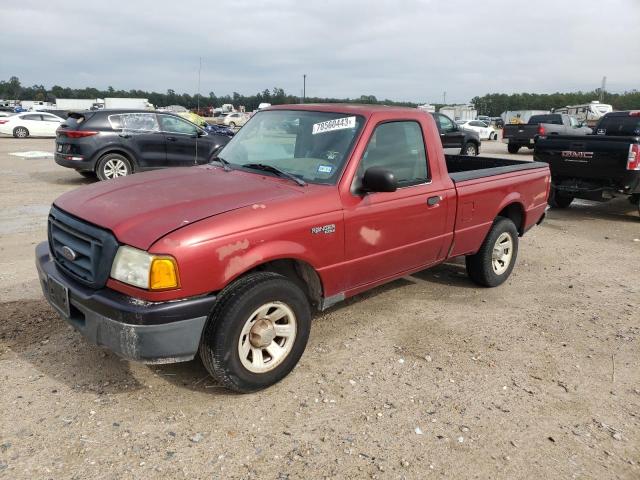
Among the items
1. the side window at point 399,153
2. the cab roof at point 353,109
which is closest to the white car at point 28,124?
the cab roof at point 353,109

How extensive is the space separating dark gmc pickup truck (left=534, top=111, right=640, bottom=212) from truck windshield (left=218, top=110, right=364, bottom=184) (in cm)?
635

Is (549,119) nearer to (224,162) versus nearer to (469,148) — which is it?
(469,148)

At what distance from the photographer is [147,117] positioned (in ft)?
36.9

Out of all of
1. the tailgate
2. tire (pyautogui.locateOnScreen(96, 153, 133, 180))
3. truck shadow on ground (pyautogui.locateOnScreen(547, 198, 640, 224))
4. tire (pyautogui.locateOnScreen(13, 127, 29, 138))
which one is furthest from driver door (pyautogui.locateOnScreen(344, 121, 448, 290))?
tire (pyautogui.locateOnScreen(13, 127, 29, 138))

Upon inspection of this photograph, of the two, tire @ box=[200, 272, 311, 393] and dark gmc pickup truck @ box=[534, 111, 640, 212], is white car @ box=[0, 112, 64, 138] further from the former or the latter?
tire @ box=[200, 272, 311, 393]

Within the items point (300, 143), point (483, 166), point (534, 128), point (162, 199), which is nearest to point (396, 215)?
point (300, 143)

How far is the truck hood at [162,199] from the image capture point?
2.90 meters

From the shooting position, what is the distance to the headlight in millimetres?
2746

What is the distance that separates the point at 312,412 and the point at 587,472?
5.00ft

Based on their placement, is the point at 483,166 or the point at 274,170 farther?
the point at 483,166

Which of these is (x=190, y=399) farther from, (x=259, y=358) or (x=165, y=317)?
(x=165, y=317)

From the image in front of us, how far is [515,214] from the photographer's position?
5.65 metres

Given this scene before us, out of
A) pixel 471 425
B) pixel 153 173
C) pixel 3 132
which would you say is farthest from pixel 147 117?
pixel 3 132

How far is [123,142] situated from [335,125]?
320 inches
